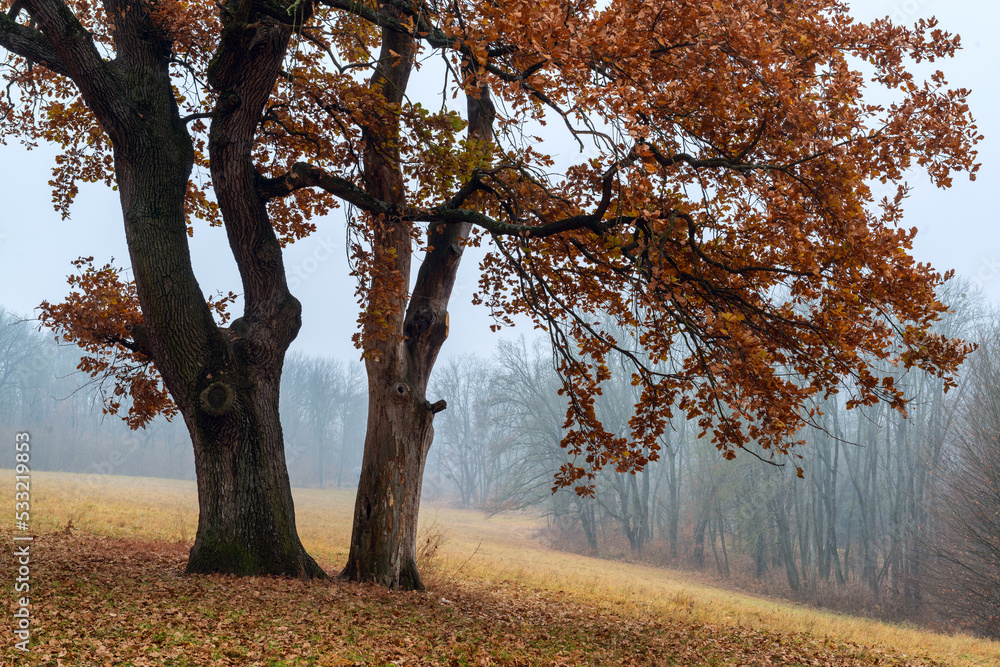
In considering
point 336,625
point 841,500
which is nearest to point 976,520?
point 841,500

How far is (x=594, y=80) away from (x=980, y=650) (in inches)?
529

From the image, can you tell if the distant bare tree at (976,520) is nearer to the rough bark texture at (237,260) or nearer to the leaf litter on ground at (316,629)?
the leaf litter on ground at (316,629)

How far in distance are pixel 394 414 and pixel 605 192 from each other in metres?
4.87

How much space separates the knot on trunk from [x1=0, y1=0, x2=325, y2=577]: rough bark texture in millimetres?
15

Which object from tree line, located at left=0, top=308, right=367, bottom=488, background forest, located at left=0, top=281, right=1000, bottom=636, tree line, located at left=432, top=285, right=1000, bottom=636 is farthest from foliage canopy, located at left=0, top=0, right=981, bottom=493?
tree line, located at left=0, top=308, right=367, bottom=488

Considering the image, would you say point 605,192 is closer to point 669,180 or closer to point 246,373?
point 669,180

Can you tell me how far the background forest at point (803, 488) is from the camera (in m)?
20.2

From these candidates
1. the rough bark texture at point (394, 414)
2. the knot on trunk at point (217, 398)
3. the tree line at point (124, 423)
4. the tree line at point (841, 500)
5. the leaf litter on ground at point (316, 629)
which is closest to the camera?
the leaf litter on ground at point (316, 629)

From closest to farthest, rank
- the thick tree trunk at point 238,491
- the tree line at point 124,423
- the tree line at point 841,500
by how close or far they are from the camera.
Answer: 1. the thick tree trunk at point 238,491
2. the tree line at point 841,500
3. the tree line at point 124,423

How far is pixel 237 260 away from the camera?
9.17 m

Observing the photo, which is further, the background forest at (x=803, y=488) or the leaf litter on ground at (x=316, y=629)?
the background forest at (x=803, y=488)

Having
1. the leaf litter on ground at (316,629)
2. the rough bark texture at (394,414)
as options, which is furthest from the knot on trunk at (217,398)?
the leaf litter on ground at (316,629)

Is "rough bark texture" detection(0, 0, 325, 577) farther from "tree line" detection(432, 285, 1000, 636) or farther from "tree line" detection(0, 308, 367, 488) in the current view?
"tree line" detection(0, 308, 367, 488)

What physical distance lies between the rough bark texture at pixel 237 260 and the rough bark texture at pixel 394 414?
1.02m
